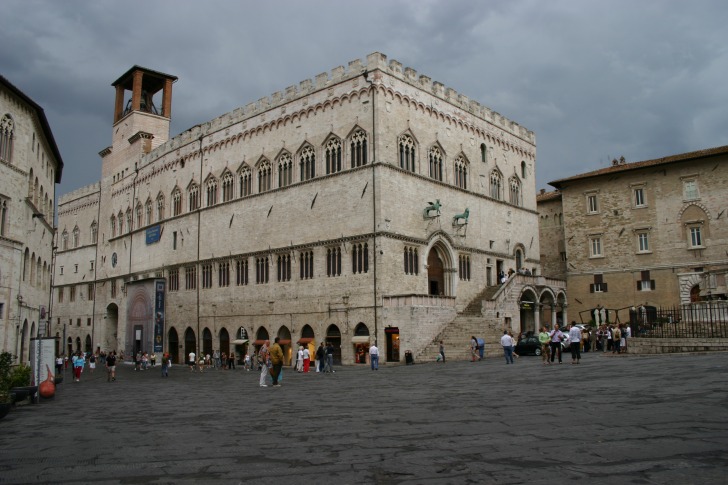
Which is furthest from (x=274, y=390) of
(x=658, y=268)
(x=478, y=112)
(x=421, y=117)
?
(x=658, y=268)

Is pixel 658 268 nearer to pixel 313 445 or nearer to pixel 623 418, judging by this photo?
pixel 623 418

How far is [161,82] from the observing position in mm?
60344

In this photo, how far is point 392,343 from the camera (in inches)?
1355

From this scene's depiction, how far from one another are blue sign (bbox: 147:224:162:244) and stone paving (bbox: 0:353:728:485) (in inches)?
1403

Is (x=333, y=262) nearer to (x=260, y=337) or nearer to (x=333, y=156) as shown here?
(x=333, y=156)

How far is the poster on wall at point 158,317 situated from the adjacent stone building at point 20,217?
16323 millimetres

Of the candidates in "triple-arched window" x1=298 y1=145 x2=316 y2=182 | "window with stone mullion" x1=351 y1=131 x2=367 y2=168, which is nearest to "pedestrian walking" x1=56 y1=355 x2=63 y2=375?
"triple-arched window" x1=298 y1=145 x2=316 y2=182

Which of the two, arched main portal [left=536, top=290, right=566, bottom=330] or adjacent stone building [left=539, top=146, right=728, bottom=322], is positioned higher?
adjacent stone building [left=539, top=146, right=728, bottom=322]

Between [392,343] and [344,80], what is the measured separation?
1558 centimetres

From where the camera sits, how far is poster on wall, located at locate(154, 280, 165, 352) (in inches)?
1965

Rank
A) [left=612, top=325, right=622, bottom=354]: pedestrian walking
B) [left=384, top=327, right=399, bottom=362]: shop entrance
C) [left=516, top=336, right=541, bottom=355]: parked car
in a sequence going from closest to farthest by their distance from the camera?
[left=612, top=325, right=622, bottom=354]: pedestrian walking, [left=384, top=327, right=399, bottom=362]: shop entrance, [left=516, top=336, right=541, bottom=355]: parked car

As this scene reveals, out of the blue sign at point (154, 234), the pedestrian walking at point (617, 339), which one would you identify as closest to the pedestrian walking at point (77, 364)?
the blue sign at point (154, 234)

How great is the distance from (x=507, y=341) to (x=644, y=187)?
25871 millimetres

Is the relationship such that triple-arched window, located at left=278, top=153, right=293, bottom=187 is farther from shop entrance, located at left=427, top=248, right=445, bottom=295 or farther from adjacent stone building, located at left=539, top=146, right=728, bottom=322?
adjacent stone building, located at left=539, top=146, right=728, bottom=322
